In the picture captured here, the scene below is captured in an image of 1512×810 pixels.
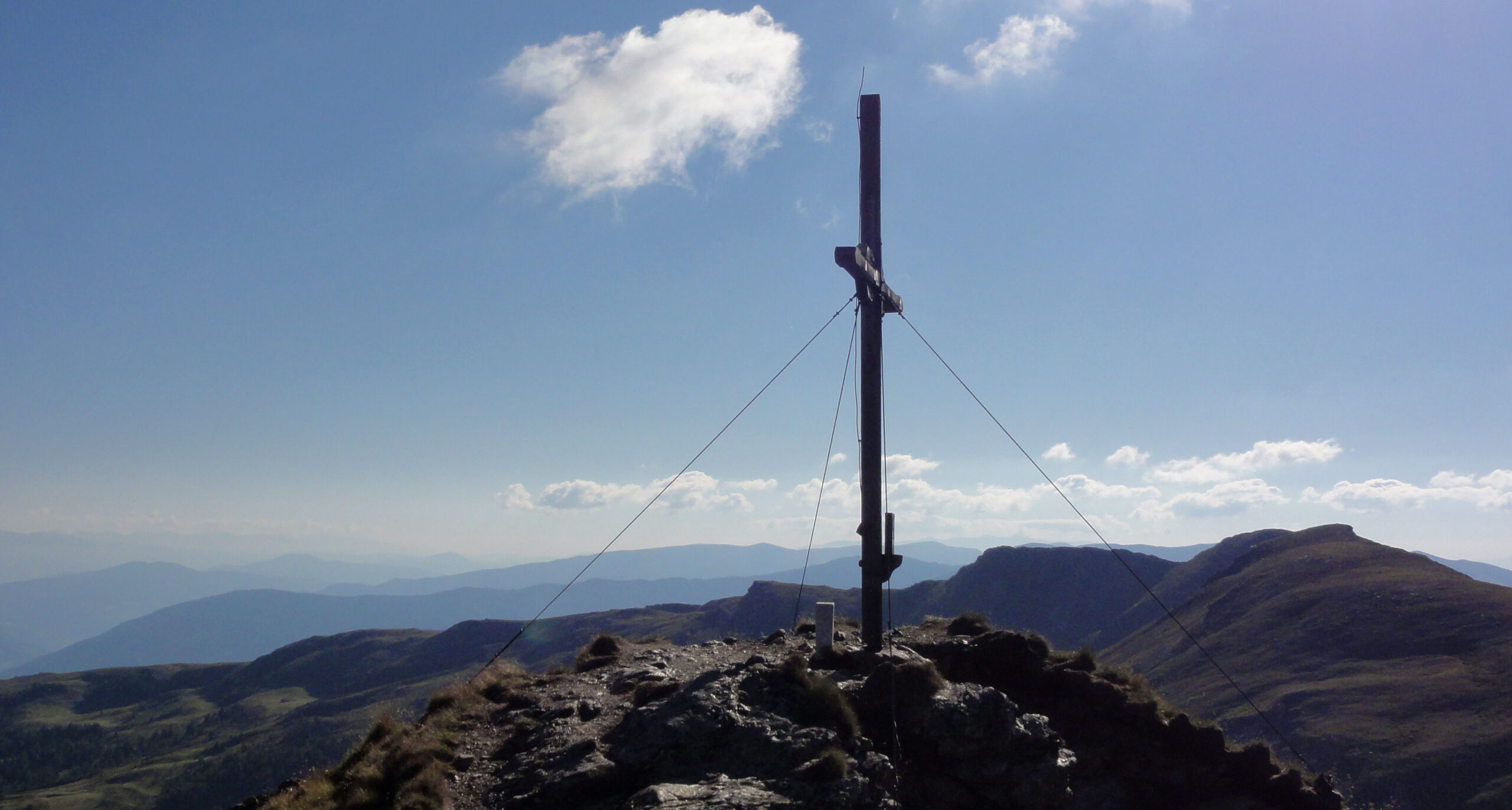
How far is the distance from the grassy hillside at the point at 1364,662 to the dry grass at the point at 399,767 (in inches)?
1449

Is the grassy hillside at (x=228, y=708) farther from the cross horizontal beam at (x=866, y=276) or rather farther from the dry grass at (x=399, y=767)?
the cross horizontal beam at (x=866, y=276)

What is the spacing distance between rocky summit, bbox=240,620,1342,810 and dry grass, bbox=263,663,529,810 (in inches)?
1.3

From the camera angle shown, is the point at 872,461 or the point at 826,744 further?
the point at 872,461

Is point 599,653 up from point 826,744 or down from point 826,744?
up

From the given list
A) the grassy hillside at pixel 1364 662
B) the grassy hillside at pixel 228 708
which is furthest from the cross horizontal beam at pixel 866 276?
the grassy hillside at pixel 228 708

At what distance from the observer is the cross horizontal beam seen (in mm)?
13453

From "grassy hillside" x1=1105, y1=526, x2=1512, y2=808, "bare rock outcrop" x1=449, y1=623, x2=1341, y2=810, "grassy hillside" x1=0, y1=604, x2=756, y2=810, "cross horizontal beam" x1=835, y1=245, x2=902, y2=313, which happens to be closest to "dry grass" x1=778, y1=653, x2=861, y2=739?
"bare rock outcrop" x1=449, y1=623, x2=1341, y2=810

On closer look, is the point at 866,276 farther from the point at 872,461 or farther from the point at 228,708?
the point at 228,708

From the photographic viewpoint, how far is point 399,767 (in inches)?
437

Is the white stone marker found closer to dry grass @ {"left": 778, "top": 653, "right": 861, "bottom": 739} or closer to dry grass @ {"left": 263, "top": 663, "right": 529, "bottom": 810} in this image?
dry grass @ {"left": 778, "top": 653, "right": 861, "bottom": 739}

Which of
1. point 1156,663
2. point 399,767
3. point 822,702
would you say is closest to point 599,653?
point 399,767

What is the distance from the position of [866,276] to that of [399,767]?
10317mm

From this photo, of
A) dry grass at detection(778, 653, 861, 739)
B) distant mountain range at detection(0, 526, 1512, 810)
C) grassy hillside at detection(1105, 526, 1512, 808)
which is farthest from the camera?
distant mountain range at detection(0, 526, 1512, 810)

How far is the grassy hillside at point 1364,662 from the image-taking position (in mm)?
47406
